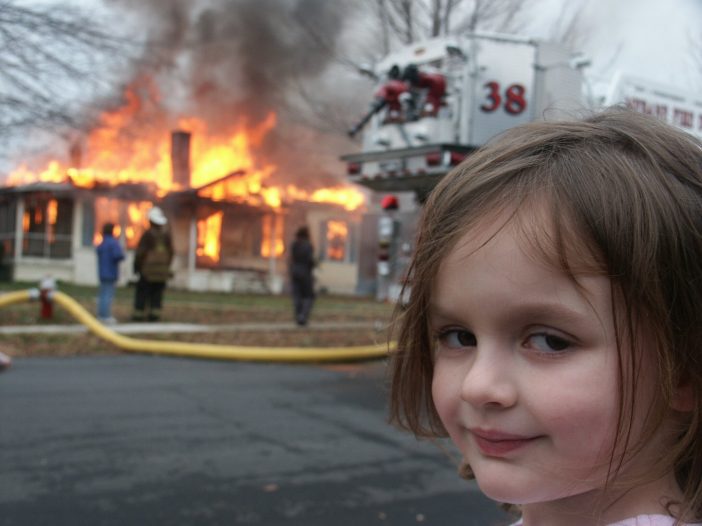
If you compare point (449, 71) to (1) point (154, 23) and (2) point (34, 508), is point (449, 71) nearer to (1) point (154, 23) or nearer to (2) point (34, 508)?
(2) point (34, 508)

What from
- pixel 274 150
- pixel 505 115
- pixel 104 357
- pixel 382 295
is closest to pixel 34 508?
pixel 104 357


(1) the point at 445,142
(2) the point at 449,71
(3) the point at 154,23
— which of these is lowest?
(1) the point at 445,142

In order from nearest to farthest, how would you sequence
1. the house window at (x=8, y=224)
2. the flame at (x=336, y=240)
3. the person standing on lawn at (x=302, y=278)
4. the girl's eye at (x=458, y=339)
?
the girl's eye at (x=458, y=339)
the person standing on lawn at (x=302, y=278)
the house window at (x=8, y=224)
the flame at (x=336, y=240)

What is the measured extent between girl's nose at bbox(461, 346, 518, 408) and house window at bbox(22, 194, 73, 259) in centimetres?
2518

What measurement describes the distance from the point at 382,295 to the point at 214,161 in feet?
54.3

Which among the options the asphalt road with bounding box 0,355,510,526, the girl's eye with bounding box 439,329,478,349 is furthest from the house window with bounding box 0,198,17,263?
the girl's eye with bounding box 439,329,478,349

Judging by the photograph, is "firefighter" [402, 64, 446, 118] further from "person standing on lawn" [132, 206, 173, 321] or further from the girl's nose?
the girl's nose

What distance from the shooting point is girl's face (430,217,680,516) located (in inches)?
36.9

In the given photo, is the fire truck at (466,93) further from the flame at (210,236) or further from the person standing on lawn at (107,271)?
the flame at (210,236)

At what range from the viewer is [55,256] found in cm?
2459

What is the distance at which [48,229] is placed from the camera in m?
24.7

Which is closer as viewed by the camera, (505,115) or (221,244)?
(505,115)

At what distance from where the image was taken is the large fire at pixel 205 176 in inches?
919

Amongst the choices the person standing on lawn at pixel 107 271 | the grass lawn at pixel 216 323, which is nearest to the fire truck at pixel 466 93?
the grass lawn at pixel 216 323
